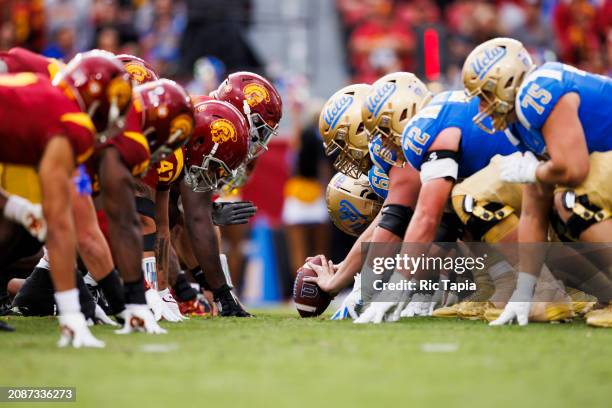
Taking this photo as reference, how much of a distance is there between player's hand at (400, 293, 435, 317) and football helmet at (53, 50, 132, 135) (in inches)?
124

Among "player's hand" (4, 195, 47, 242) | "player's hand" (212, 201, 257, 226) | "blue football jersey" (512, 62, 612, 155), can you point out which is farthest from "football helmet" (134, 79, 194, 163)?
"player's hand" (212, 201, 257, 226)

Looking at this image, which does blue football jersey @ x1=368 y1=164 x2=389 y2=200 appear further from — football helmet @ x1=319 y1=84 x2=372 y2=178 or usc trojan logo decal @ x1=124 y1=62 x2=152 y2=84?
usc trojan logo decal @ x1=124 y1=62 x2=152 y2=84

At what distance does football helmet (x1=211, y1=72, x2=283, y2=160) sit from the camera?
8.89m

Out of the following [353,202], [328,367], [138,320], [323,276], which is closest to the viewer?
[328,367]

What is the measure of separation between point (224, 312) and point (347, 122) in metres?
1.73

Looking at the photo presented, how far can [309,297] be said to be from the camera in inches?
326

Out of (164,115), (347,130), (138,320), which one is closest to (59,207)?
(138,320)

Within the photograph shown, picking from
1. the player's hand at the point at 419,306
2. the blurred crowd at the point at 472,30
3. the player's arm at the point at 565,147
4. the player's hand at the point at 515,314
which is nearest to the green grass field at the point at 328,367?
the player's hand at the point at 515,314

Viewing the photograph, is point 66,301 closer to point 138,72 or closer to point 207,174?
point 207,174

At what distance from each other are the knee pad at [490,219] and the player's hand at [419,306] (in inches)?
39.6

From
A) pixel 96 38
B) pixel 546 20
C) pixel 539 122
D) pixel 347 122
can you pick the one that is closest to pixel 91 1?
pixel 96 38

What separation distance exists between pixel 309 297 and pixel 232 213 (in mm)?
1051

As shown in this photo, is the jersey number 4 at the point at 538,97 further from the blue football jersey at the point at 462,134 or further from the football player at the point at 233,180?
the football player at the point at 233,180

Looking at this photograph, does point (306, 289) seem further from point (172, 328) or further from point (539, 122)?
point (539, 122)
